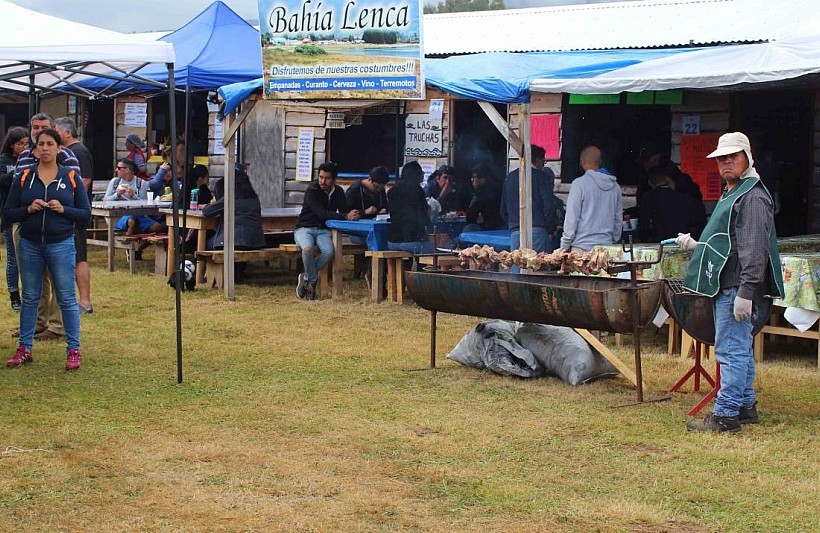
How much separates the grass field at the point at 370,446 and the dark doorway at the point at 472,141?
590cm

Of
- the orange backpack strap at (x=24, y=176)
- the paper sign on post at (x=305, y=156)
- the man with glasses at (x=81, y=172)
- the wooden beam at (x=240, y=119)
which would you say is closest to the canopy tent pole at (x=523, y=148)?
the wooden beam at (x=240, y=119)

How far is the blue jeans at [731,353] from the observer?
6812mm

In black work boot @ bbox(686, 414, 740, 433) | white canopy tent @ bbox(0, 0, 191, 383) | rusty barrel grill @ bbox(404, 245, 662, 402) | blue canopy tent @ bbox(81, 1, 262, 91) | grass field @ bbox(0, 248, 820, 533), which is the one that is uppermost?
blue canopy tent @ bbox(81, 1, 262, 91)

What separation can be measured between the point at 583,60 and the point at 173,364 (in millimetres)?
5160

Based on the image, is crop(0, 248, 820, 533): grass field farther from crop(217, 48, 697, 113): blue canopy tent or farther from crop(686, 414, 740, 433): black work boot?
crop(217, 48, 697, 113): blue canopy tent

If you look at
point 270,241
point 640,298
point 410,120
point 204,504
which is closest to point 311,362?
point 640,298

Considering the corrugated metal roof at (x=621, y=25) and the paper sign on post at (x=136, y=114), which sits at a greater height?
the corrugated metal roof at (x=621, y=25)

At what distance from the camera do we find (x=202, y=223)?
1368 centimetres

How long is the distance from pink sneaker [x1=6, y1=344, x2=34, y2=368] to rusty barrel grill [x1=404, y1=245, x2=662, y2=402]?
9.69ft

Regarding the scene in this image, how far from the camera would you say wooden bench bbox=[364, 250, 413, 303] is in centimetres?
1240

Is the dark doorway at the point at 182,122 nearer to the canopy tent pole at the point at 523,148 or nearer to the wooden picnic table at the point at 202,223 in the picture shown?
the wooden picnic table at the point at 202,223

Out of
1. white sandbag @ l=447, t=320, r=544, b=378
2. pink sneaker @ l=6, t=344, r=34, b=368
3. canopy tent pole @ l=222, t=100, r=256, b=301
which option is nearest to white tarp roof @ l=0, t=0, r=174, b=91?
pink sneaker @ l=6, t=344, r=34, b=368

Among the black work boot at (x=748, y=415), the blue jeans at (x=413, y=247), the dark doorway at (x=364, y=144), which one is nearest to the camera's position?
the black work boot at (x=748, y=415)

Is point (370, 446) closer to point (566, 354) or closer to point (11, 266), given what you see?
point (566, 354)
